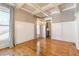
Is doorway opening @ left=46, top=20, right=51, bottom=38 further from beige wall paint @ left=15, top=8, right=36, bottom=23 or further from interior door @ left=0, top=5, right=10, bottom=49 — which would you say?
interior door @ left=0, top=5, right=10, bottom=49

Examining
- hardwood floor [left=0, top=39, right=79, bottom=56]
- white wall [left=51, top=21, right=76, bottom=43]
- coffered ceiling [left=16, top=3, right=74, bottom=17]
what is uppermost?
coffered ceiling [left=16, top=3, right=74, bottom=17]

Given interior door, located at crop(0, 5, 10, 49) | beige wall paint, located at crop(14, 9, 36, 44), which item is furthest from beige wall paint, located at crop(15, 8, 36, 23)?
interior door, located at crop(0, 5, 10, 49)

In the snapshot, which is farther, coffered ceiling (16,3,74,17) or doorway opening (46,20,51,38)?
doorway opening (46,20,51,38)

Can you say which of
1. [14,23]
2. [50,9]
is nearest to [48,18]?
[50,9]

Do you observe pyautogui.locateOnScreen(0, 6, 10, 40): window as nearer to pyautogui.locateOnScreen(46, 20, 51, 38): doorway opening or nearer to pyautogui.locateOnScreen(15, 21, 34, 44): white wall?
pyautogui.locateOnScreen(15, 21, 34, 44): white wall

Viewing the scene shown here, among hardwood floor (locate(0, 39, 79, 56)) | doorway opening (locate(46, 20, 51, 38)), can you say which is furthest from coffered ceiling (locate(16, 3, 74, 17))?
hardwood floor (locate(0, 39, 79, 56))

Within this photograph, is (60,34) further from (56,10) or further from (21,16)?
(21,16)

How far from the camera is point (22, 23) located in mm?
1788

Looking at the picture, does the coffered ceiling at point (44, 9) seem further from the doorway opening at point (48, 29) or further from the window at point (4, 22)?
the window at point (4, 22)

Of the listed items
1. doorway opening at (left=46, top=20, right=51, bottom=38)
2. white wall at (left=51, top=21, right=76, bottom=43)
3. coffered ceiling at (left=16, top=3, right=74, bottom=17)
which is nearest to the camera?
coffered ceiling at (left=16, top=3, right=74, bottom=17)

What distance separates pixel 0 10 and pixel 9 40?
772 mm

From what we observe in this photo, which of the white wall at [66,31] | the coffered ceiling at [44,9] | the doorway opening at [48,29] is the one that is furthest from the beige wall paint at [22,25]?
the white wall at [66,31]

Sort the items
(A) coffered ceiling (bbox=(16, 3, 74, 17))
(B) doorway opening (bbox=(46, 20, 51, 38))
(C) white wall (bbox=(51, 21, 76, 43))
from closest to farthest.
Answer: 1. (A) coffered ceiling (bbox=(16, 3, 74, 17))
2. (C) white wall (bbox=(51, 21, 76, 43))
3. (B) doorway opening (bbox=(46, 20, 51, 38))

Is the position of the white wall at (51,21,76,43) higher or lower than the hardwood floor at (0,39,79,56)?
higher
